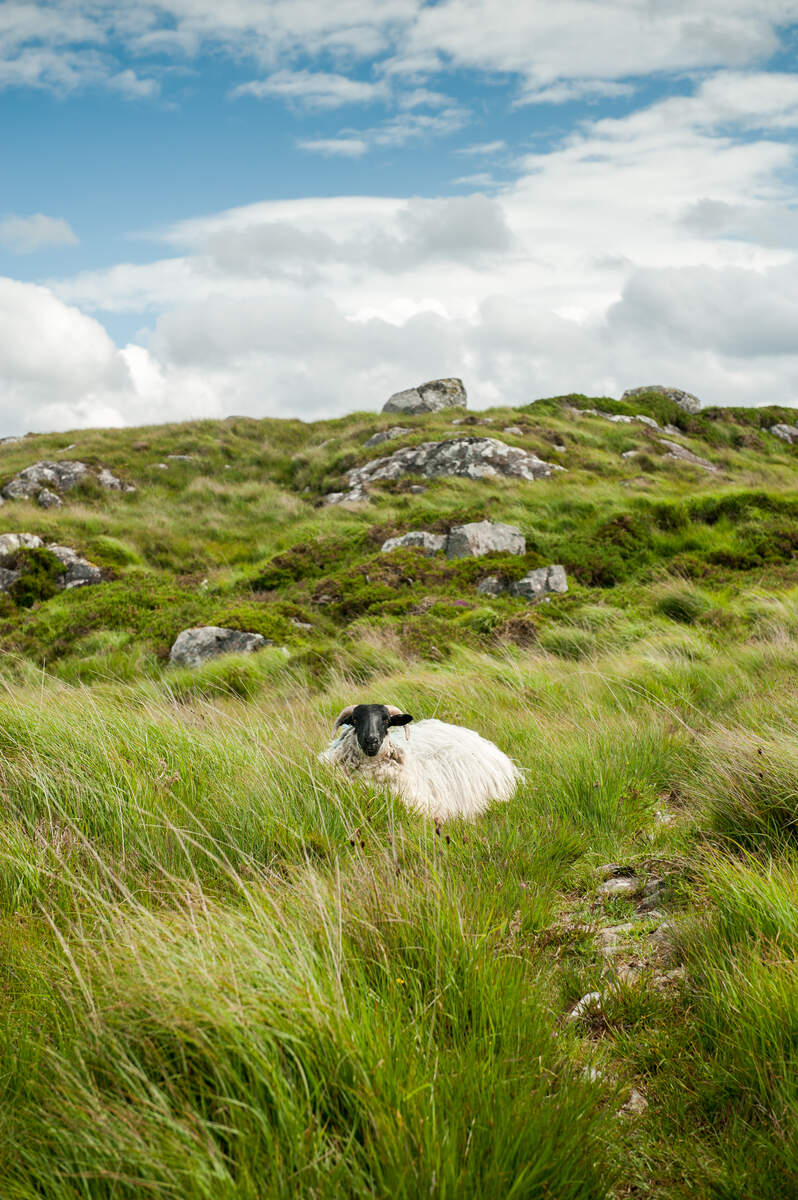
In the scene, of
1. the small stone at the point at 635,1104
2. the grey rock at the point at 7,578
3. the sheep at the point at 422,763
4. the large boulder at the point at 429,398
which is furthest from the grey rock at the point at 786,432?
the small stone at the point at 635,1104

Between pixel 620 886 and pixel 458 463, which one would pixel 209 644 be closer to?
pixel 620 886

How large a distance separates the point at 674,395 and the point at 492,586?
108ft

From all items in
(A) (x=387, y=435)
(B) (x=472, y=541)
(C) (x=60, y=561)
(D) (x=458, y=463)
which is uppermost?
(A) (x=387, y=435)

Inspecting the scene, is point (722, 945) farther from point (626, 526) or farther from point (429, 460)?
point (429, 460)

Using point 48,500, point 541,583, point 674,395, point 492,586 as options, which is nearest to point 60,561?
point 48,500

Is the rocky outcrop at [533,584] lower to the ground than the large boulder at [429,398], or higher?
lower

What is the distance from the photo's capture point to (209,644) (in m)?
11.6

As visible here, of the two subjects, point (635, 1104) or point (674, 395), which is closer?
point (635, 1104)

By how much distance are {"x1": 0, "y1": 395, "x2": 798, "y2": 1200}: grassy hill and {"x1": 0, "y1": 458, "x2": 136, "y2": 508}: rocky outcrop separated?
62.6ft

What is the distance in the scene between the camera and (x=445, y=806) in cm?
518

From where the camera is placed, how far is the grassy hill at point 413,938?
1872 millimetres

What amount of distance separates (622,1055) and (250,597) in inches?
542

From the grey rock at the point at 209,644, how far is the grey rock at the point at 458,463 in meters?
13.9

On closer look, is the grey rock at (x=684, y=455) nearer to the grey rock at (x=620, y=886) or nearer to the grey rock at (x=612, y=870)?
the grey rock at (x=612, y=870)
